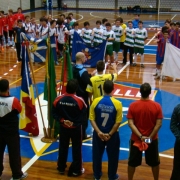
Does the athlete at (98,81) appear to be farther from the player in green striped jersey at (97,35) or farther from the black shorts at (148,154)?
the player in green striped jersey at (97,35)


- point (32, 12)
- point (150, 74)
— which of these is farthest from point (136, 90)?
point (32, 12)

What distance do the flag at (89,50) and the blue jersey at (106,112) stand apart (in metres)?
7.89

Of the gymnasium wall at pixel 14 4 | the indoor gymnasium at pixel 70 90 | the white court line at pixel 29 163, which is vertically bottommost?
the white court line at pixel 29 163

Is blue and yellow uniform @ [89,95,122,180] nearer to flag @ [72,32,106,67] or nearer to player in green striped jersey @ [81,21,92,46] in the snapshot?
flag @ [72,32,106,67]

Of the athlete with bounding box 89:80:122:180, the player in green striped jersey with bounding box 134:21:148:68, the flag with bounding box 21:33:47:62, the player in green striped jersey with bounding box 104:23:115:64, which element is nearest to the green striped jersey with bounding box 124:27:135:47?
the player in green striped jersey with bounding box 134:21:148:68

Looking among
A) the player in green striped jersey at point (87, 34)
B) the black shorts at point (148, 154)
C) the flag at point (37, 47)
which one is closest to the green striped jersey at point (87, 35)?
the player in green striped jersey at point (87, 34)

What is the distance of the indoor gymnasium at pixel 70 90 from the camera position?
613cm

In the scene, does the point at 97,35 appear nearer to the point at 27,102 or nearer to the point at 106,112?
the point at 27,102

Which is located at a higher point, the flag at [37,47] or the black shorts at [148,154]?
the flag at [37,47]

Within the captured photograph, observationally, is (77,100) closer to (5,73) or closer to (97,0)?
(5,73)

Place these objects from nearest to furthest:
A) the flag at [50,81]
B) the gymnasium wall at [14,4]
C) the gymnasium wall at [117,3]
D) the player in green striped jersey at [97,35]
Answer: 1. the flag at [50,81]
2. the player in green striped jersey at [97,35]
3. the gymnasium wall at [14,4]
4. the gymnasium wall at [117,3]

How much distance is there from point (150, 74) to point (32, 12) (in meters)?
23.5

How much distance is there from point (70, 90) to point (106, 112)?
0.80 metres

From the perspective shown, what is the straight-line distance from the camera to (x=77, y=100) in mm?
5852
